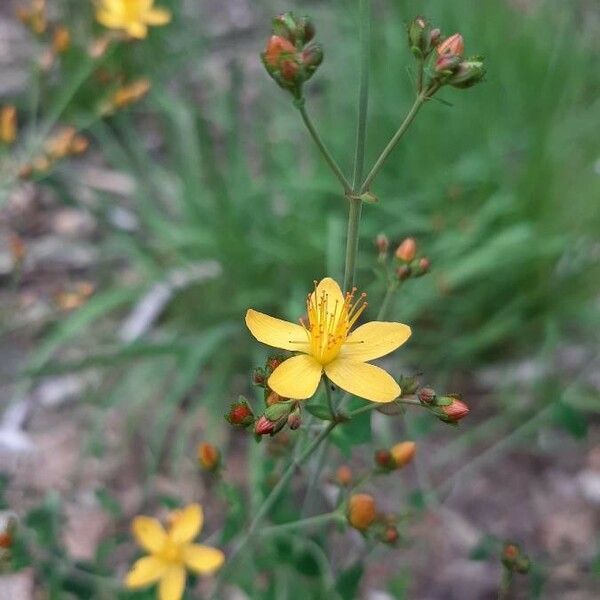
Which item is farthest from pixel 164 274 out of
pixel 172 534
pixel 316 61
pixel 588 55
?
pixel 588 55

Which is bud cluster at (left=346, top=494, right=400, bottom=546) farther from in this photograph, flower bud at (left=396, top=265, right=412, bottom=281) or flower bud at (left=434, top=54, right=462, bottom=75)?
flower bud at (left=434, top=54, right=462, bottom=75)

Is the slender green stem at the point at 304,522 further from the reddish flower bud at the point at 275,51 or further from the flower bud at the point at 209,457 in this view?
the reddish flower bud at the point at 275,51

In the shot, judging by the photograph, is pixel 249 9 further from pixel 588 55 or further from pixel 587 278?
pixel 587 278

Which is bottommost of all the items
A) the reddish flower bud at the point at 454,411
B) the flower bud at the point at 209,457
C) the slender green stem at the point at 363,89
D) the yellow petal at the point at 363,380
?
the flower bud at the point at 209,457

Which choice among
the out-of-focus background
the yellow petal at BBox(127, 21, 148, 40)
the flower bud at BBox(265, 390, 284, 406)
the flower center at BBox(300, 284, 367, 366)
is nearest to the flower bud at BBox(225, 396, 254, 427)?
the flower bud at BBox(265, 390, 284, 406)

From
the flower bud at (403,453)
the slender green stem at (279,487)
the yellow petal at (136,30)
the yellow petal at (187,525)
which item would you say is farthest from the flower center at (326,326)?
the yellow petal at (136,30)

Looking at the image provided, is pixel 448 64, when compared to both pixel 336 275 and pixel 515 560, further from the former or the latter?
pixel 336 275

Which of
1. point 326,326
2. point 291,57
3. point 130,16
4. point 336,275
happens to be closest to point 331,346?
point 326,326
